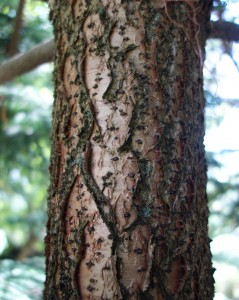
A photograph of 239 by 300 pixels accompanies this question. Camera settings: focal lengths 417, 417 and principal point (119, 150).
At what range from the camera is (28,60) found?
1891 mm

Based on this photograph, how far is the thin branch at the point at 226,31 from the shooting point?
1795 mm

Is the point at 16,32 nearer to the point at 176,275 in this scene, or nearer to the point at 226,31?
the point at 226,31

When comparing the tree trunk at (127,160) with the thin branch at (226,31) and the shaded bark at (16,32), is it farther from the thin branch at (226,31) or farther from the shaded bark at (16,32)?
the shaded bark at (16,32)

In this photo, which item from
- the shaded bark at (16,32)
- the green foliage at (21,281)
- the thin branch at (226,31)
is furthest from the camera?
the shaded bark at (16,32)

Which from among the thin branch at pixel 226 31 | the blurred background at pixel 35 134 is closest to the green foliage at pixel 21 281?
the blurred background at pixel 35 134

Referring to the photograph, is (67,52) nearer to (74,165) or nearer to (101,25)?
(101,25)

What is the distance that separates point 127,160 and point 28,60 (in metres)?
0.91

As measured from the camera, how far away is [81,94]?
132cm

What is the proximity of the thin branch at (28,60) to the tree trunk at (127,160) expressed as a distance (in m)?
0.45

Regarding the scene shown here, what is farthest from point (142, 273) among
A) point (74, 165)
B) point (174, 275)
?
point (74, 165)

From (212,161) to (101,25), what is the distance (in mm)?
2177

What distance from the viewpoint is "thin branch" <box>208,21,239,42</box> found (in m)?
1.79

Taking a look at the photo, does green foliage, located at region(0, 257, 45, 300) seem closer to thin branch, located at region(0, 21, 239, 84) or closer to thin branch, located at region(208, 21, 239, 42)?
thin branch, located at region(0, 21, 239, 84)

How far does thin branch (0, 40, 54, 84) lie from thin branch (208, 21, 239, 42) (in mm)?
719
